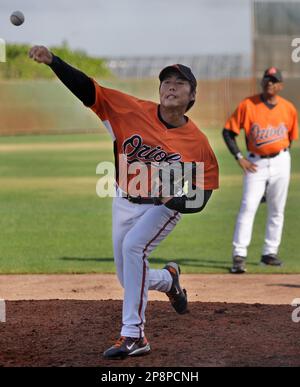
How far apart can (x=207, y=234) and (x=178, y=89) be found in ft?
25.2

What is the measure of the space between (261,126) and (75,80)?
4783 mm

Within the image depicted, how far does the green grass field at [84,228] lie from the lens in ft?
37.2

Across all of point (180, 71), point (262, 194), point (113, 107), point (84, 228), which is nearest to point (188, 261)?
point (262, 194)

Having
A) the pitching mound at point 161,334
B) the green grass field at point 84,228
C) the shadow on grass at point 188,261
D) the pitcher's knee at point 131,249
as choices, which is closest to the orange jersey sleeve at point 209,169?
the pitcher's knee at point 131,249

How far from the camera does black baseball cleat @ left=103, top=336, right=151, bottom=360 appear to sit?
6125 mm

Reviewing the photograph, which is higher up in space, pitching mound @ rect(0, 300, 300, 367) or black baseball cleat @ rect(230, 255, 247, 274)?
pitching mound @ rect(0, 300, 300, 367)

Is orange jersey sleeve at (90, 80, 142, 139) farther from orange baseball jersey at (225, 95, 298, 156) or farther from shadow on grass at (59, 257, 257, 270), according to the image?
shadow on grass at (59, 257, 257, 270)

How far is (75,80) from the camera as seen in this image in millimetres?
6219

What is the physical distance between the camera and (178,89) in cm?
641

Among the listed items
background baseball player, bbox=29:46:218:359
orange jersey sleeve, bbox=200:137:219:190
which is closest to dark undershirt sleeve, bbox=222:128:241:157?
background baseball player, bbox=29:46:218:359

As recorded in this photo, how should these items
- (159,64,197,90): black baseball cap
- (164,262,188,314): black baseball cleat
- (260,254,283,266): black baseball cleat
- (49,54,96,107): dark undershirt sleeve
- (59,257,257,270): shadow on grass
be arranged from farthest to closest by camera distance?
(59,257,257,270): shadow on grass → (260,254,283,266): black baseball cleat → (164,262,188,314): black baseball cleat → (159,64,197,90): black baseball cap → (49,54,96,107): dark undershirt sleeve

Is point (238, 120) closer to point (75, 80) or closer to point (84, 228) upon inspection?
point (84, 228)

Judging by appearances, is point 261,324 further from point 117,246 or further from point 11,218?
point 11,218

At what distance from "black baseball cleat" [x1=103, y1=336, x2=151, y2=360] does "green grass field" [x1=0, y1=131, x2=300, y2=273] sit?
4.51m
